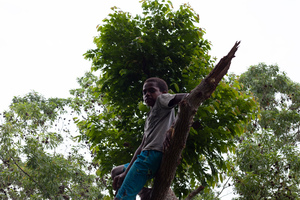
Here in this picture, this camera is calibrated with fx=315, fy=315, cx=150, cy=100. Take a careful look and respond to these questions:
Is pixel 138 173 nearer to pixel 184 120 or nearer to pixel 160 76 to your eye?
pixel 184 120

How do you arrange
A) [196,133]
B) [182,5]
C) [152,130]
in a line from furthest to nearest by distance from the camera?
[182,5], [196,133], [152,130]

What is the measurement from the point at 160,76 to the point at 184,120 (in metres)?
3.43

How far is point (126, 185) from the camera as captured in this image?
116 inches

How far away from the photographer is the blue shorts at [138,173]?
2947 millimetres

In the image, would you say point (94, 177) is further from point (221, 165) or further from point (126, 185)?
point (126, 185)

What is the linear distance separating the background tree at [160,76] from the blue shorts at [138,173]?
270 centimetres

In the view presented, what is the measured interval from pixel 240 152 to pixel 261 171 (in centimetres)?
82

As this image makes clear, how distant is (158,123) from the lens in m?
3.20

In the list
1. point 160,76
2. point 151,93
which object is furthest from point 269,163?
point 151,93

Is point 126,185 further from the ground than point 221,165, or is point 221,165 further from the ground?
point 221,165

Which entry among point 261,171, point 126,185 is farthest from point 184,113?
point 261,171

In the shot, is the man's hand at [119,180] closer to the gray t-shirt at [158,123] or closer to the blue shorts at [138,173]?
the blue shorts at [138,173]

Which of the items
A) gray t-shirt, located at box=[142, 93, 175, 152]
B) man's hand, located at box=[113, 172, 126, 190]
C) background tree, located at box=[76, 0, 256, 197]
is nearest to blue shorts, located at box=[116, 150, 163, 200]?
gray t-shirt, located at box=[142, 93, 175, 152]

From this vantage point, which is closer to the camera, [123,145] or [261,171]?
[123,145]
